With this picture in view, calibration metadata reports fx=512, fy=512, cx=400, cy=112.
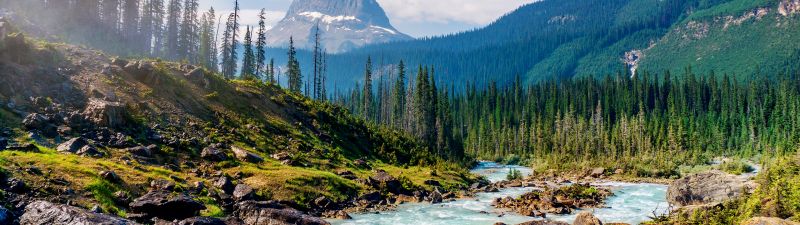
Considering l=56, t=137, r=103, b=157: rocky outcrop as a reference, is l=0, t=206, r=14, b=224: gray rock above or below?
below

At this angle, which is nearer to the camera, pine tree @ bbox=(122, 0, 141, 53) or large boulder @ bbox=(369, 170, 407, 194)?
large boulder @ bbox=(369, 170, 407, 194)

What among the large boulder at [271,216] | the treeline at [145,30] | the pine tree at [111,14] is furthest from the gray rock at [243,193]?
Result: the pine tree at [111,14]

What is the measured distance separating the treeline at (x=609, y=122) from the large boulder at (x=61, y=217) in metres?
76.4

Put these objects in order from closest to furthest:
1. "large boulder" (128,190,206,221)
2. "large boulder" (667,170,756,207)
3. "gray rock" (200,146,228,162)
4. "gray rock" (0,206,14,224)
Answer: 1. "gray rock" (0,206,14,224)
2. "large boulder" (128,190,206,221)
3. "gray rock" (200,146,228,162)
4. "large boulder" (667,170,756,207)

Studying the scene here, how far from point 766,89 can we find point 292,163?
173048 millimetres

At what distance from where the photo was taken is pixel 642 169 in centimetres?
7900

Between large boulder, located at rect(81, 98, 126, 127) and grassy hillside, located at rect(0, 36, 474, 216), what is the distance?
0.30 m

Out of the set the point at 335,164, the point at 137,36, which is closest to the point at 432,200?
the point at 335,164

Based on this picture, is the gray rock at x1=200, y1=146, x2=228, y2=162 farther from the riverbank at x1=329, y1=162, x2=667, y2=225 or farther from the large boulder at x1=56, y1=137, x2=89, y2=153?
the riverbank at x1=329, y1=162, x2=667, y2=225

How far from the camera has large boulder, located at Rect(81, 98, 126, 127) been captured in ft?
127

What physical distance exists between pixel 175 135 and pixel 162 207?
2063 cm

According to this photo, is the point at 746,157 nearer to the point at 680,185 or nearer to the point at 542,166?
the point at 542,166

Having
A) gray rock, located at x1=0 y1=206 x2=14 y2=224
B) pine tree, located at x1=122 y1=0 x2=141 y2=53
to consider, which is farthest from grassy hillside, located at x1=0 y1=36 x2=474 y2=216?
pine tree, located at x1=122 y1=0 x2=141 y2=53

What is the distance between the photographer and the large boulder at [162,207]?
23984 millimetres
